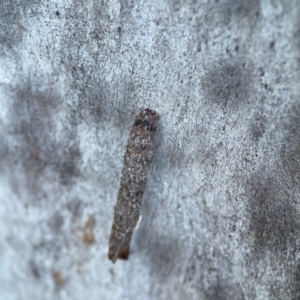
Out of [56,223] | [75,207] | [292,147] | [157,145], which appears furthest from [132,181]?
[292,147]

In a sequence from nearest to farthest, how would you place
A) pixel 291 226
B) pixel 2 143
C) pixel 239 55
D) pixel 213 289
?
pixel 239 55
pixel 291 226
pixel 213 289
pixel 2 143

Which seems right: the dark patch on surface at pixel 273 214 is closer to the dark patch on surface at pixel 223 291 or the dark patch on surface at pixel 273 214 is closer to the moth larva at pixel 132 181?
the dark patch on surface at pixel 223 291

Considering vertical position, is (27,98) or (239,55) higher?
(239,55)

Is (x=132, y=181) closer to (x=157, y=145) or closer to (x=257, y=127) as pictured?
(x=157, y=145)

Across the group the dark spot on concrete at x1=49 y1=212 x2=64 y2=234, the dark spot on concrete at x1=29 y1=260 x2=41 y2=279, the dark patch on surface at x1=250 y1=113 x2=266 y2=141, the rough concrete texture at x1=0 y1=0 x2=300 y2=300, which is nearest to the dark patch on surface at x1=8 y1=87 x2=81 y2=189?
the rough concrete texture at x1=0 y1=0 x2=300 y2=300

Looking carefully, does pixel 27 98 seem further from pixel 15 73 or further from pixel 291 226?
pixel 291 226

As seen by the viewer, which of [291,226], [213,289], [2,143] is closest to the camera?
[291,226]

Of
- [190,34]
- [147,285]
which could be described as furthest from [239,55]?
[147,285]
